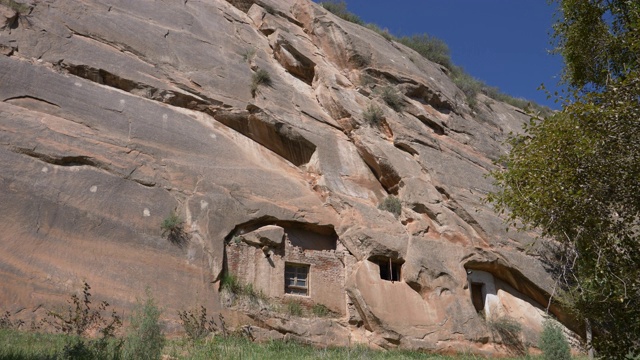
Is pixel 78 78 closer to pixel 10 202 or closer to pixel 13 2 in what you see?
pixel 13 2

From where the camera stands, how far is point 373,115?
2116cm

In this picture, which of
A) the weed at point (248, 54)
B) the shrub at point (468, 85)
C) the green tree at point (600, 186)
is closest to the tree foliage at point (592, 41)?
the green tree at point (600, 186)

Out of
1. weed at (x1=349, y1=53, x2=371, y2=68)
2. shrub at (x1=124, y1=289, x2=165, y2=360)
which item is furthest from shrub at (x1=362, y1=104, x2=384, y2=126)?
shrub at (x1=124, y1=289, x2=165, y2=360)

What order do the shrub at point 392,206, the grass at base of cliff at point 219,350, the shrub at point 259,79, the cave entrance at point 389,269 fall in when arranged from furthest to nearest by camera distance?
the shrub at point 259,79, the shrub at point 392,206, the cave entrance at point 389,269, the grass at base of cliff at point 219,350

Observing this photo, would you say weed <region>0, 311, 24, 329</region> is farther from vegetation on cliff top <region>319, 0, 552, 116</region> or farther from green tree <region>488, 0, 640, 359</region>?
vegetation on cliff top <region>319, 0, 552, 116</region>

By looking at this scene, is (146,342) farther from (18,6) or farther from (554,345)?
(18,6)

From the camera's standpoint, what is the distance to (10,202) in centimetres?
1277

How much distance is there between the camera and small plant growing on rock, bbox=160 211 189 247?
1431cm

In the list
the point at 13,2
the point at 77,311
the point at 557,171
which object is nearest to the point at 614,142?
the point at 557,171

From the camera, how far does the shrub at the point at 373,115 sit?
69.3 feet

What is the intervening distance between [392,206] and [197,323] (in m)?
7.83

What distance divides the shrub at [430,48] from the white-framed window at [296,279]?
19.1 meters

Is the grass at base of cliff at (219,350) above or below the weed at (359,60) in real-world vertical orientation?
below

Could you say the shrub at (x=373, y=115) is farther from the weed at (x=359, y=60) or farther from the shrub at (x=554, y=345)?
the shrub at (x=554, y=345)
